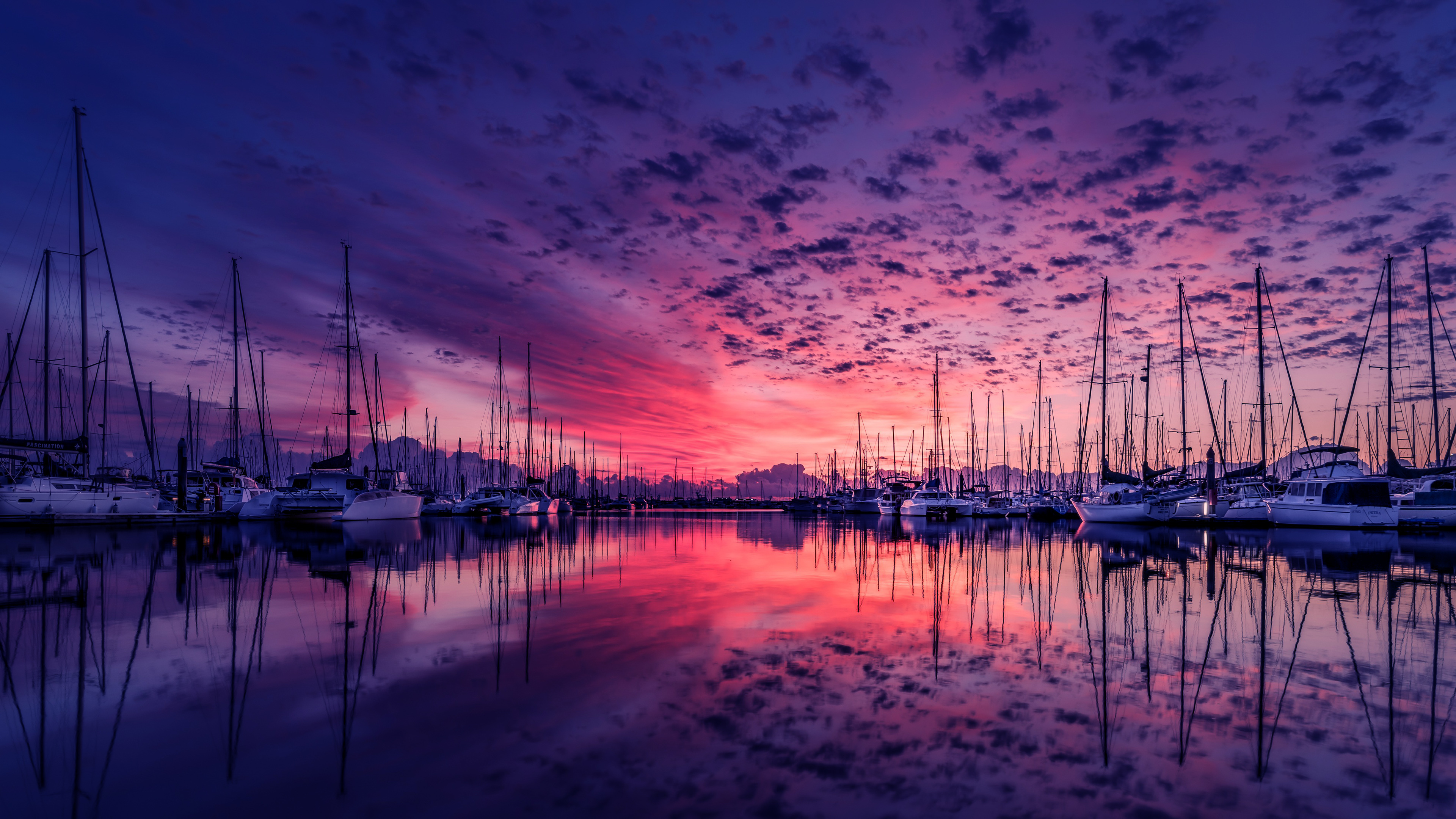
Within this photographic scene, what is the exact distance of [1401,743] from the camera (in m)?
6.02

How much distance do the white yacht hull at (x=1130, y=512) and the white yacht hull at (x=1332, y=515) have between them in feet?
20.0

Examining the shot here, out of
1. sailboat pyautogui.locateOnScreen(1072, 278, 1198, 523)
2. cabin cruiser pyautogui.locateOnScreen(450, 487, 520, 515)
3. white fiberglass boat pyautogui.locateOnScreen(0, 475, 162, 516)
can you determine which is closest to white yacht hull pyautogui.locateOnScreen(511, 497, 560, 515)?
cabin cruiser pyautogui.locateOnScreen(450, 487, 520, 515)

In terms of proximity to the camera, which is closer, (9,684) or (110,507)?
(9,684)

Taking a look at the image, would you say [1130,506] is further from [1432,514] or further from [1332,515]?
[1432,514]

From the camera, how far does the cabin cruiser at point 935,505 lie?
2643 inches

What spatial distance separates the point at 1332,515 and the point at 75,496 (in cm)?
7034

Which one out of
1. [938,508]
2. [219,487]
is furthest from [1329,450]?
[219,487]

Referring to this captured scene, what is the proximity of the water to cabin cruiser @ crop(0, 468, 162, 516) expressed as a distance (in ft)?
86.0

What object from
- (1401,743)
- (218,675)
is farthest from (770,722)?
(218,675)

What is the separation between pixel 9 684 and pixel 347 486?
4642 centimetres

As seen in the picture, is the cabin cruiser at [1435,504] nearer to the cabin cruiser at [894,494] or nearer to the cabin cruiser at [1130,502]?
the cabin cruiser at [1130,502]

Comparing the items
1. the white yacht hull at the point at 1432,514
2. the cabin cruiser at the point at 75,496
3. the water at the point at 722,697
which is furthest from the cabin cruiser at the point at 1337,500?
the cabin cruiser at the point at 75,496

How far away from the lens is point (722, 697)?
281 inches

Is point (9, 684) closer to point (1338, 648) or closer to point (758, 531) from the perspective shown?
point (1338, 648)
